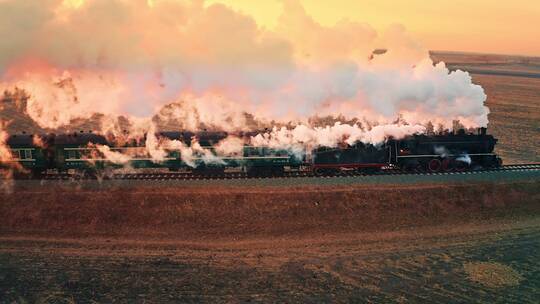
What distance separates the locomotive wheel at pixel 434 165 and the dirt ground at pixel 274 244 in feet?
12.1

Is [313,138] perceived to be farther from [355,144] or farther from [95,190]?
[95,190]

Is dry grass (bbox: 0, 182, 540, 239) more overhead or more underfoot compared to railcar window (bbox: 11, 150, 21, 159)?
more underfoot

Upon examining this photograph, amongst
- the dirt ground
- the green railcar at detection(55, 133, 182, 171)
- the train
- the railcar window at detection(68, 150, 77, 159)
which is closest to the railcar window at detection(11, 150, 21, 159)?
the train

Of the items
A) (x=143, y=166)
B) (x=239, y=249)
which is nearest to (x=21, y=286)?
(x=239, y=249)

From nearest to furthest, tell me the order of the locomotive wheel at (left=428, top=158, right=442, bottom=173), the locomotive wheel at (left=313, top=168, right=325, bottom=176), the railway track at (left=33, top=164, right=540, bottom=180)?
1. the railway track at (left=33, top=164, right=540, bottom=180)
2. the locomotive wheel at (left=313, top=168, right=325, bottom=176)
3. the locomotive wheel at (left=428, top=158, right=442, bottom=173)

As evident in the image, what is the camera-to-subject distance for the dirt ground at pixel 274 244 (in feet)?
73.0

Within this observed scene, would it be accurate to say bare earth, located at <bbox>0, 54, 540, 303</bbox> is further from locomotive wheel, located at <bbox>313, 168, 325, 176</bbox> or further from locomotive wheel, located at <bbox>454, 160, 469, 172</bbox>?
locomotive wheel, located at <bbox>454, 160, 469, 172</bbox>

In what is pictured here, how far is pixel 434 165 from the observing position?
126ft

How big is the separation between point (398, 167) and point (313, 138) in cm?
841

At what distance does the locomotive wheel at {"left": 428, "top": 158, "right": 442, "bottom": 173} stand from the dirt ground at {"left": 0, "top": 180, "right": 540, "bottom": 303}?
368 cm

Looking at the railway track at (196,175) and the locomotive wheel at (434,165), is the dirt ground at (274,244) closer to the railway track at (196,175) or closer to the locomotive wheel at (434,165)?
the railway track at (196,175)

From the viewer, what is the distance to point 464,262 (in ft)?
83.2

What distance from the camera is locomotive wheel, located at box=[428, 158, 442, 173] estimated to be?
126 feet

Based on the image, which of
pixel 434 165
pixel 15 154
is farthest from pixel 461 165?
pixel 15 154
